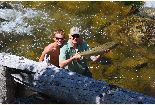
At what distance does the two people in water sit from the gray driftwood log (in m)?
0.56

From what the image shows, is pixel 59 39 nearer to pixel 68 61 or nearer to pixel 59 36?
pixel 59 36

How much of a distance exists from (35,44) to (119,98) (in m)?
6.66

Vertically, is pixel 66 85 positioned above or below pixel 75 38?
below

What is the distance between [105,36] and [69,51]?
5.02 metres

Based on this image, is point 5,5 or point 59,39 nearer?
point 59,39

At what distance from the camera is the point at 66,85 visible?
29.1 ft

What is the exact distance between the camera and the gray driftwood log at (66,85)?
27.3 ft

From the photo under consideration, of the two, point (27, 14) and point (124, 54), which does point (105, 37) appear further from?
point (27, 14)

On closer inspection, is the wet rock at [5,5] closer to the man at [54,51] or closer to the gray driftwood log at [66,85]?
the man at [54,51]

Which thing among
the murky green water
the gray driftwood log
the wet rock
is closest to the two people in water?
the gray driftwood log

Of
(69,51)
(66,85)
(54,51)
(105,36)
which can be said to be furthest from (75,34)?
(105,36)

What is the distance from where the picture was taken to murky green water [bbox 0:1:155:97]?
41.1ft

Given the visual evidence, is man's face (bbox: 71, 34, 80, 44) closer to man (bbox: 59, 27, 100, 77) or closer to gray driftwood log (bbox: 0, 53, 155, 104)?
man (bbox: 59, 27, 100, 77)

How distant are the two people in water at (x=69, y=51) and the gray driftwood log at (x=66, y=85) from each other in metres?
0.56
